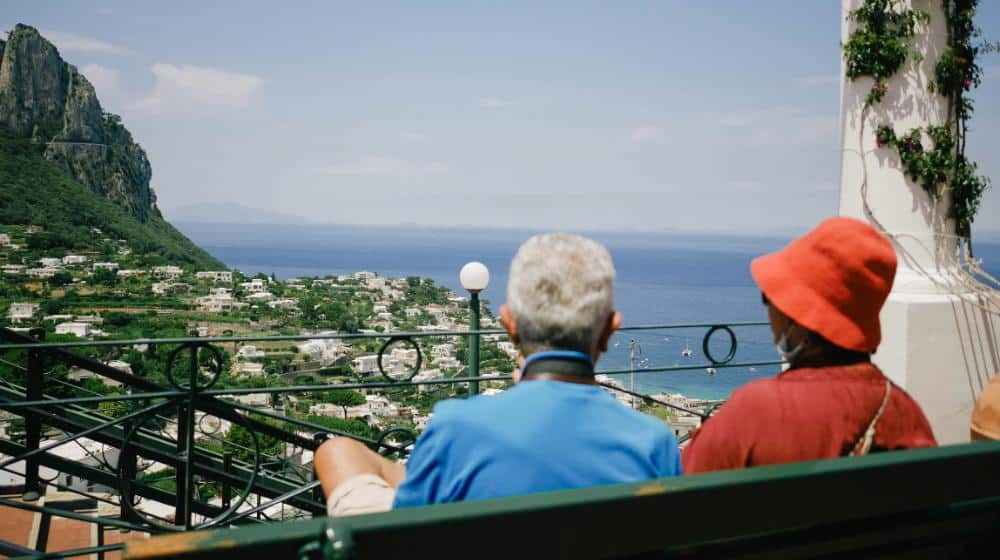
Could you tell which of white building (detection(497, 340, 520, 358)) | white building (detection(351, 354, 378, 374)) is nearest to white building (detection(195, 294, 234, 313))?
white building (detection(351, 354, 378, 374))

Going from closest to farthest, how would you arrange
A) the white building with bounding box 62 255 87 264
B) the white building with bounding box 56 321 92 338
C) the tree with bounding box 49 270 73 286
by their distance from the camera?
1. the white building with bounding box 56 321 92 338
2. the tree with bounding box 49 270 73 286
3. the white building with bounding box 62 255 87 264

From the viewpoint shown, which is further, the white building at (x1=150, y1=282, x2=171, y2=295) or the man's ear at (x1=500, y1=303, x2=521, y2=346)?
the white building at (x1=150, y1=282, x2=171, y2=295)

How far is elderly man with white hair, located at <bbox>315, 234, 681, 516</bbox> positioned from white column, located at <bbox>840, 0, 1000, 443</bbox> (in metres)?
3.51

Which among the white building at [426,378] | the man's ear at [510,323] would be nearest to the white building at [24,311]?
the white building at [426,378]

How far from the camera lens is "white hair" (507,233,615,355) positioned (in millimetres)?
1496

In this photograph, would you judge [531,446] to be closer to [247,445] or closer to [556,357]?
[556,357]

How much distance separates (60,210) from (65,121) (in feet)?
55.3

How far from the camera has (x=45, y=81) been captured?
168 feet

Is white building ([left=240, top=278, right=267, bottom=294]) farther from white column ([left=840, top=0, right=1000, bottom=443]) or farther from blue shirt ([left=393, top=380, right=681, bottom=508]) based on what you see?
blue shirt ([left=393, top=380, right=681, bottom=508])

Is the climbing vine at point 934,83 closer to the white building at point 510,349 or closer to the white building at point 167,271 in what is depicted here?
the white building at point 510,349

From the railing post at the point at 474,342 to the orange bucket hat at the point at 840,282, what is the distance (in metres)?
3.12

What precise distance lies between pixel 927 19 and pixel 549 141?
182 meters

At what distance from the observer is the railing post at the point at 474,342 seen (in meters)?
4.84

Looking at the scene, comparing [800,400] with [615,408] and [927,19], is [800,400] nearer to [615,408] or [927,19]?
[615,408]
